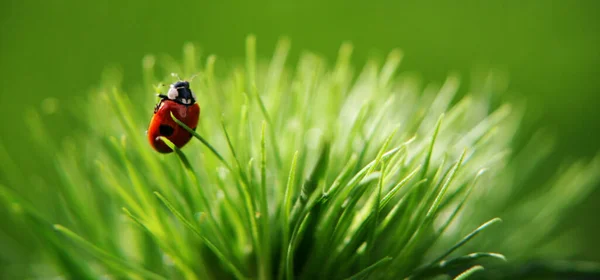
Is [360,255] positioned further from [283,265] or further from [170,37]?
[170,37]

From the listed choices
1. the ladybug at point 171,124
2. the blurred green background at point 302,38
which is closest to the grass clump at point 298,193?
the ladybug at point 171,124

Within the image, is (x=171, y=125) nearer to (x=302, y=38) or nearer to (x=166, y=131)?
(x=166, y=131)

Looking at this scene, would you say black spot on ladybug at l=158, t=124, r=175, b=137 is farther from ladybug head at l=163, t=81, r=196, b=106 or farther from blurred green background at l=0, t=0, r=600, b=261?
blurred green background at l=0, t=0, r=600, b=261

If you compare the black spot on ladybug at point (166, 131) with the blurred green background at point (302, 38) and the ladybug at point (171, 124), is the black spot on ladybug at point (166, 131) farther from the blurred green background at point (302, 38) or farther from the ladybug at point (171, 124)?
the blurred green background at point (302, 38)

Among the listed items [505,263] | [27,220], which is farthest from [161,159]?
[505,263]

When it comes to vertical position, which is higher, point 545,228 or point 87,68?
point 87,68

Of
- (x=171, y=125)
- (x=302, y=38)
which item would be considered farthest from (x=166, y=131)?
(x=302, y=38)
